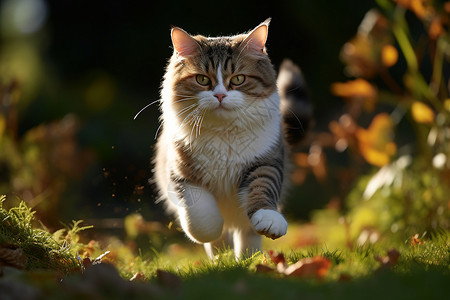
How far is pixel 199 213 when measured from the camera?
2.09m

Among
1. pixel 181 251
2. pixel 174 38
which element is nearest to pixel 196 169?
pixel 174 38

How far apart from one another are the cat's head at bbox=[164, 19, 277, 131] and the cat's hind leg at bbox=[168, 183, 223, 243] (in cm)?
30

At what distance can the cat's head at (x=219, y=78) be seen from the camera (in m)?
2.11

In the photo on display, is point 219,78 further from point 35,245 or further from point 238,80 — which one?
point 35,245

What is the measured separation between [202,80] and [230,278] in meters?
0.97

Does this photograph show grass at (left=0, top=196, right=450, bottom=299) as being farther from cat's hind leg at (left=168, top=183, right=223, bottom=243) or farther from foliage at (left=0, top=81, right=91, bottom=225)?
foliage at (left=0, top=81, right=91, bottom=225)

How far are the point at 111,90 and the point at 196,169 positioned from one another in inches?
145

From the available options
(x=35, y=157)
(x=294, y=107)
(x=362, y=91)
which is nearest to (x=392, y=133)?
(x=362, y=91)

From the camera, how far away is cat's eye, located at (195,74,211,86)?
218 cm

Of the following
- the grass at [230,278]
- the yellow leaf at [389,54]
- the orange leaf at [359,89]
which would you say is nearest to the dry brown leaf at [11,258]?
the grass at [230,278]

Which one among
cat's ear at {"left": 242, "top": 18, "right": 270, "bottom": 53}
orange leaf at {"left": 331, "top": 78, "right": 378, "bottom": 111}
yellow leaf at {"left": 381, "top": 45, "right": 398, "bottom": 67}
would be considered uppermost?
cat's ear at {"left": 242, "top": 18, "right": 270, "bottom": 53}

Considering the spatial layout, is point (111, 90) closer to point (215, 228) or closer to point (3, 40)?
point (3, 40)

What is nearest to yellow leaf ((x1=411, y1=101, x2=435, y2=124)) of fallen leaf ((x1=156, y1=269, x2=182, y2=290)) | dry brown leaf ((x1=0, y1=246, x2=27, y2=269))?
fallen leaf ((x1=156, y1=269, x2=182, y2=290))

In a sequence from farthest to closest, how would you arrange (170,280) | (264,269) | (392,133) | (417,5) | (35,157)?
(35,157) → (392,133) → (417,5) → (264,269) → (170,280)
